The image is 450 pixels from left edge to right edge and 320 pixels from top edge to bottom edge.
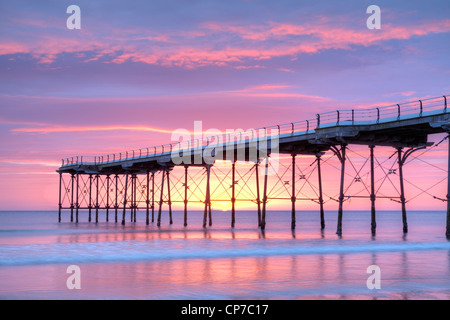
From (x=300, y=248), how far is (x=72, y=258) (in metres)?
12.4

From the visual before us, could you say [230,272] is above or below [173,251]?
above

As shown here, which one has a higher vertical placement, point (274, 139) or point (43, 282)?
point (274, 139)

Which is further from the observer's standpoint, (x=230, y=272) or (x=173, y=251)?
(x=173, y=251)

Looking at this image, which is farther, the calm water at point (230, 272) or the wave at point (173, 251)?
the wave at point (173, 251)

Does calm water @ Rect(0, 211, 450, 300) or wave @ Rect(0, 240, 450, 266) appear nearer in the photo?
calm water @ Rect(0, 211, 450, 300)
